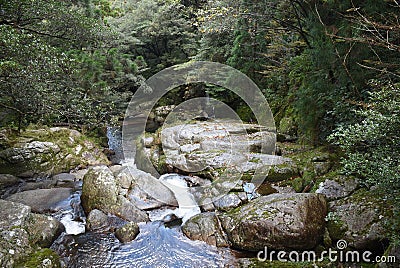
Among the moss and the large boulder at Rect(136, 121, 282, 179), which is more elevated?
the large boulder at Rect(136, 121, 282, 179)

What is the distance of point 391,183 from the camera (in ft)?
8.79

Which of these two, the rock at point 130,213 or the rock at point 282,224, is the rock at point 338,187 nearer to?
the rock at point 282,224

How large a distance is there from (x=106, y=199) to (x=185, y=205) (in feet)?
5.54

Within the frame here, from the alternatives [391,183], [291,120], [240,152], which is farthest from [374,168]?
[291,120]

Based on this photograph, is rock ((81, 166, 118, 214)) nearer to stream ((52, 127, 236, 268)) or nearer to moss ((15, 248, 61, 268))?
stream ((52, 127, 236, 268))

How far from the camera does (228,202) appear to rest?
5449mm

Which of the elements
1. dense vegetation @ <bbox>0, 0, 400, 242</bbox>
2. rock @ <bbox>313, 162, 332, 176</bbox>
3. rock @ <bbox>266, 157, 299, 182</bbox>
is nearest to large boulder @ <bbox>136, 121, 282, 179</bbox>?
rock @ <bbox>266, 157, 299, 182</bbox>

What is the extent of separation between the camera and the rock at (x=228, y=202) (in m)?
5.36

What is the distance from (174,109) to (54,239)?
1036 centimetres

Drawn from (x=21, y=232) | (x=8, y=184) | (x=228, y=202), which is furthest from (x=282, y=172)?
(x=8, y=184)

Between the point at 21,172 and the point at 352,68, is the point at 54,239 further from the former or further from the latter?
the point at 352,68

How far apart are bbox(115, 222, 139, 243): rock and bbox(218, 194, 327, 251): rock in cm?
173

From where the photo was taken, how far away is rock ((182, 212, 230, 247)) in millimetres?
4449

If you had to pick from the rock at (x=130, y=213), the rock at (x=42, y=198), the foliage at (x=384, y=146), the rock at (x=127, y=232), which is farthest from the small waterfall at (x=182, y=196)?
the foliage at (x=384, y=146)
